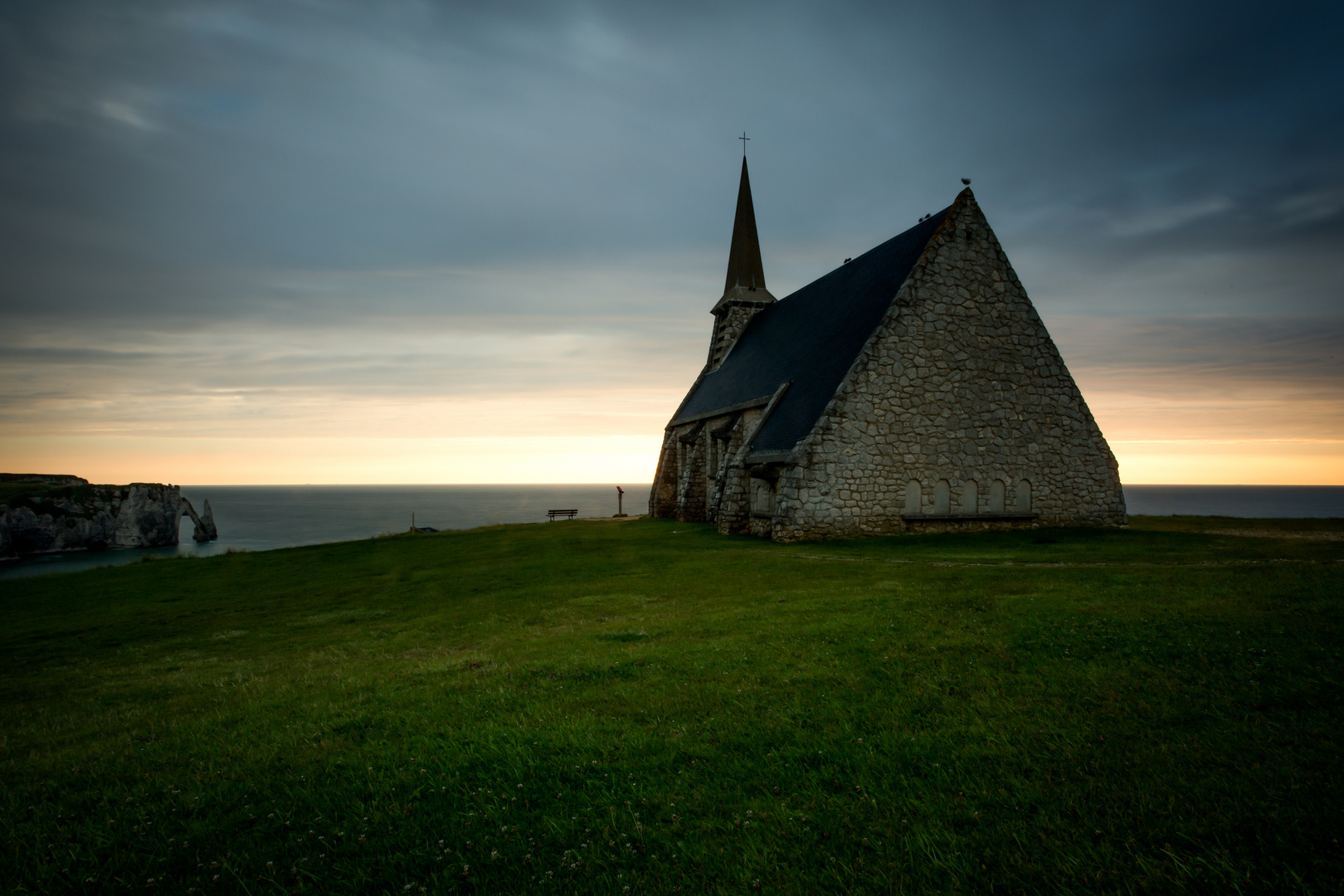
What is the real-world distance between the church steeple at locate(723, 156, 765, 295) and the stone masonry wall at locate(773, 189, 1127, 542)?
63.9 ft

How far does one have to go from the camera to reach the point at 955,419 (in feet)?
79.3

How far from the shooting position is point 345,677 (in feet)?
29.9

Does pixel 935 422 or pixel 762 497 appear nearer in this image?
pixel 935 422

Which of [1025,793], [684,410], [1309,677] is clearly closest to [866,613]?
[1309,677]

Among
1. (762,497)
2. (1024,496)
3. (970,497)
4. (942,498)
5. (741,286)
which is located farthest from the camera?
(741,286)

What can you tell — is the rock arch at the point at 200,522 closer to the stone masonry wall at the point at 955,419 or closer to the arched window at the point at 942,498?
the stone masonry wall at the point at 955,419

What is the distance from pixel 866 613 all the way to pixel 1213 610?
463cm

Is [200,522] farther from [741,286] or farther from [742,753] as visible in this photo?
[742,753]

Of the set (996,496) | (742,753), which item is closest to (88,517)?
(996,496)

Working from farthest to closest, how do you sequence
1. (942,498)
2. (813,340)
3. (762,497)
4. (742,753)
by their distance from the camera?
(813,340)
(762,497)
(942,498)
(742,753)

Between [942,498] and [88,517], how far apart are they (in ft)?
391

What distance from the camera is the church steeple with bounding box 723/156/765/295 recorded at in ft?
142

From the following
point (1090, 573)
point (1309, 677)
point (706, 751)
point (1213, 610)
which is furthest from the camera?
point (1090, 573)

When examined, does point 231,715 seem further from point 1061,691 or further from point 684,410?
point 684,410
